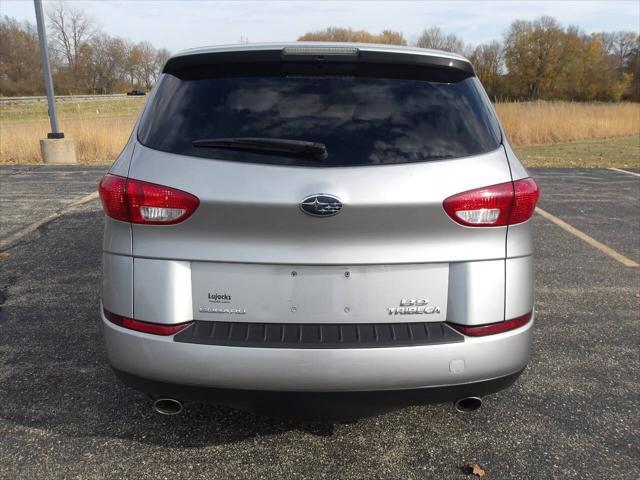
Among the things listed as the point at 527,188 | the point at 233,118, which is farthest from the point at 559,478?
the point at 233,118

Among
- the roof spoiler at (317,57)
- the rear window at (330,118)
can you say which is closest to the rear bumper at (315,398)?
the rear window at (330,118)

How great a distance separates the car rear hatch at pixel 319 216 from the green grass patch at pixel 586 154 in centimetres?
1249

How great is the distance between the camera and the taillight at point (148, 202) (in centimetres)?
195

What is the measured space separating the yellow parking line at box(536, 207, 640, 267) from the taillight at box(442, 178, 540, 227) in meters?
3.98

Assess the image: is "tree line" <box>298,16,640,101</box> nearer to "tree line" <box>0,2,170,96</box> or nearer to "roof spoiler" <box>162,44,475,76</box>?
"tree line" <box>0,2,170,96</box>

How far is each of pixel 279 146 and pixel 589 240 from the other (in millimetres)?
5440

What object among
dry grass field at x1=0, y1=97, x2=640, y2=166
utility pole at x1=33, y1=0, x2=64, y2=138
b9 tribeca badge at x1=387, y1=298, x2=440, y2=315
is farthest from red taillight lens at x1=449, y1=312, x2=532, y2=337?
utility pole at x1=33, y1=0, x2=64, y2=138

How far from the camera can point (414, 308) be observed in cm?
201

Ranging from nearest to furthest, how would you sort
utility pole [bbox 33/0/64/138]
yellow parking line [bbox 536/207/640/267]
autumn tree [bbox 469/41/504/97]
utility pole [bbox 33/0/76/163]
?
yellow parking line [bbox 536/207/640/267]
utility pole [bbox 33/0/64/138]
utility pole [bbox 33/0/76/163]
autumn tree [bbox 469/41/504/97]

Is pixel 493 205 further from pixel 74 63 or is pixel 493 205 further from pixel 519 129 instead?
pixel 74 63

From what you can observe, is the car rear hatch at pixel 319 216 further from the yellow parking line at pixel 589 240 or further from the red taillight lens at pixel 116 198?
the yellow parking line at pixel 589 240

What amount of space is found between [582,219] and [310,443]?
619 centimetres

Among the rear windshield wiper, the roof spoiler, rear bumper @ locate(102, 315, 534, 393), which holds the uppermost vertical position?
the roof spoiler

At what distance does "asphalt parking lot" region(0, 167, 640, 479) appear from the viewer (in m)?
2.34
